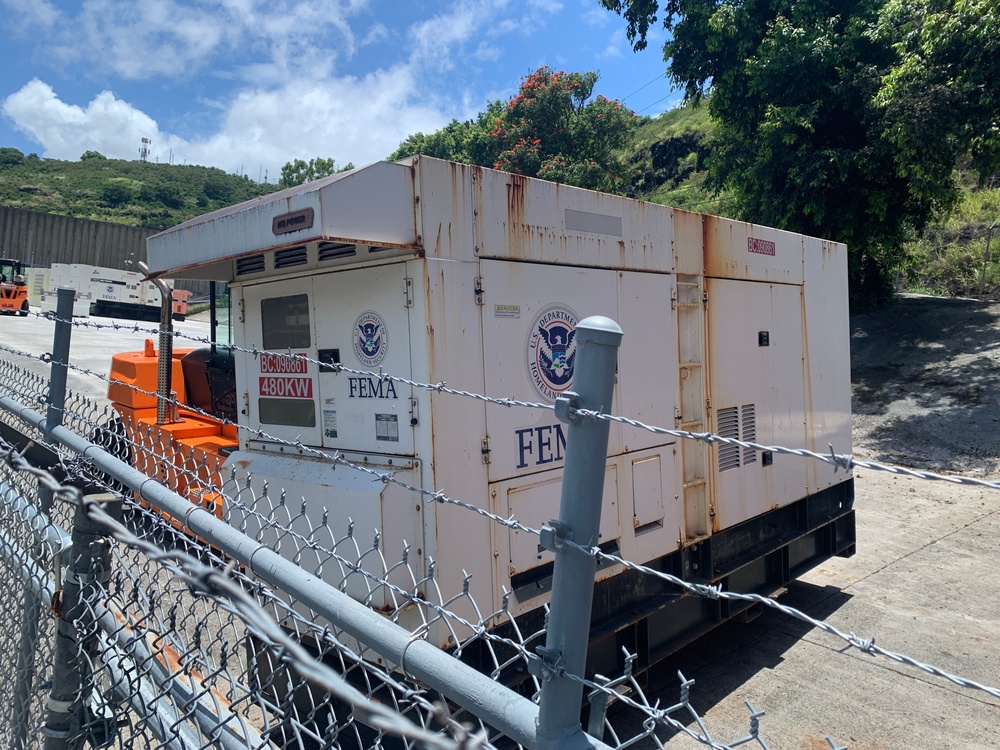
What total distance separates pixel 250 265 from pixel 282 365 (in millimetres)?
693

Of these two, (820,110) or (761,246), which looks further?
(820,110)

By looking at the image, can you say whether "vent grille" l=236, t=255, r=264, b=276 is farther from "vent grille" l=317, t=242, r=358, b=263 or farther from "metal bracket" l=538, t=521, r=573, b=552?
"metal bracket" l=538, t=521, r=573, b=552

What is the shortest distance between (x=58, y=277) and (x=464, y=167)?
3365 centimetres

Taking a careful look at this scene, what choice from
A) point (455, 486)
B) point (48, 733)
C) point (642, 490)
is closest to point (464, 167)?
point (455, 486)

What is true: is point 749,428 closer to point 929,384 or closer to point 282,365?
point 282,365

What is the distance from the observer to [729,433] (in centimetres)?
502

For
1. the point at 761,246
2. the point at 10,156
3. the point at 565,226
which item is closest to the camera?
the point at 565,226

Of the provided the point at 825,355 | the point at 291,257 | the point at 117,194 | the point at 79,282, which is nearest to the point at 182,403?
the point at 291,257

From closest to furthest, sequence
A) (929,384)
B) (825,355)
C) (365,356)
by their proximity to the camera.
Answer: (365,356) → (825,355) → (929,384)

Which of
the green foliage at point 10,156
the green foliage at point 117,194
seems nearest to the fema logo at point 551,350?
the green foliage at point 117,194

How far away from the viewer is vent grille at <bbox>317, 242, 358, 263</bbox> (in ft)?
12.1

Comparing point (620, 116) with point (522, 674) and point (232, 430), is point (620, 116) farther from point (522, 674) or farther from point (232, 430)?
point (522, 674)

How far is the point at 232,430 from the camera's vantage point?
653 cm

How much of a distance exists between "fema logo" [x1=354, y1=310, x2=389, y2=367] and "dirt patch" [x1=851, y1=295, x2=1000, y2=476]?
934cm
